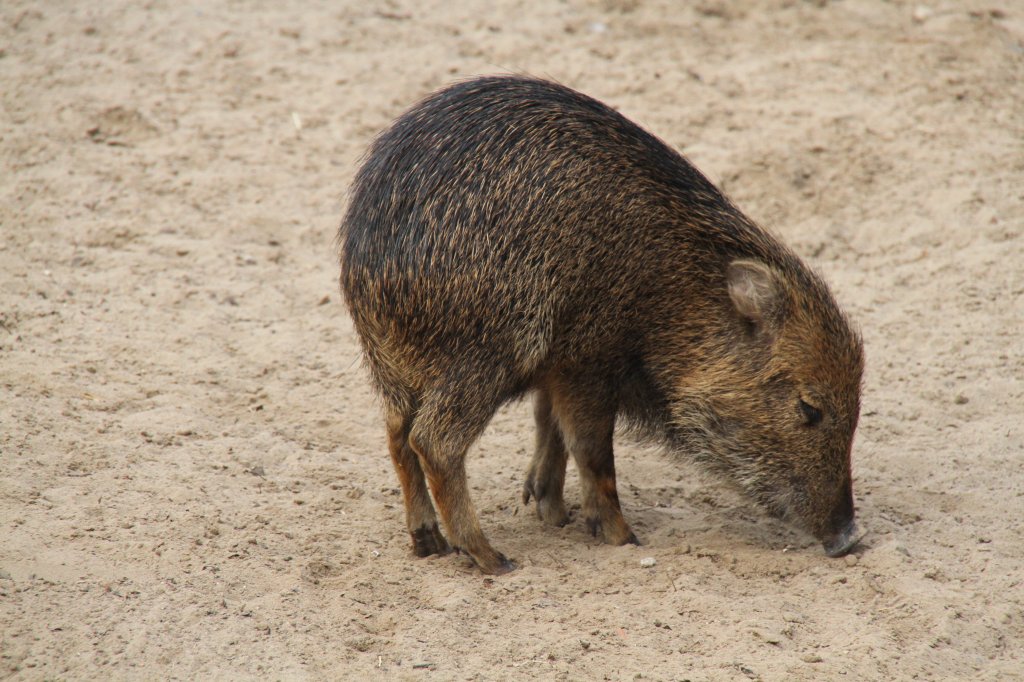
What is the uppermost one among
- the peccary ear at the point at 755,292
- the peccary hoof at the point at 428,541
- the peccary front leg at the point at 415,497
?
the peccary ear at the point at 755,292

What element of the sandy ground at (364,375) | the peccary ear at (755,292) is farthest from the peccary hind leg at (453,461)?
the peccary ear at (755,292)

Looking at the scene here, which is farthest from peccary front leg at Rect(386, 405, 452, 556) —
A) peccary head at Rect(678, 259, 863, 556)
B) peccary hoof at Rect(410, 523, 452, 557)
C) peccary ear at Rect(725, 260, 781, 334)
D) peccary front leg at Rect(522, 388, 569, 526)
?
peccary ear at Rect(725, 260, 781, 334)

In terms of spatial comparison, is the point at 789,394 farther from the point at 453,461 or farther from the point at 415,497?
the point at 415,497

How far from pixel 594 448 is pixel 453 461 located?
0.61m

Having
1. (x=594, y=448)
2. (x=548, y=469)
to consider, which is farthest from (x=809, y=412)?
(x=548, y=469)

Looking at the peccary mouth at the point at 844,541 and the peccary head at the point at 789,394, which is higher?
the peccary head at the point at 789,394

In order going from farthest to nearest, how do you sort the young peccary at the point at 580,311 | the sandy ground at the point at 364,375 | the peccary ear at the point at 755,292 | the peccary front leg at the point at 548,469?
the peccary front leg at the point at 548,469, the peccary ear at the point at 755,292, the young peccary at the point at 580,311, the sandy ground at the point at 364,375

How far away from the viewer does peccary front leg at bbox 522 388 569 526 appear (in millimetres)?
4652

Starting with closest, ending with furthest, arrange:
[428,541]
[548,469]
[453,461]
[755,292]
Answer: [453,461]
[755,292]
[428,541]
[548,469]

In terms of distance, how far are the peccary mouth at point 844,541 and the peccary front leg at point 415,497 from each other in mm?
1490

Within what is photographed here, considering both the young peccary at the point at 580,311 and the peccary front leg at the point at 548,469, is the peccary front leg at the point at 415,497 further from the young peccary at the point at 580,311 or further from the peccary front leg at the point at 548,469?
the peccary front leg at the point at 548,469

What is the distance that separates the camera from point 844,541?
4.30 meters

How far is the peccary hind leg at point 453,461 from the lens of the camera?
402 cm

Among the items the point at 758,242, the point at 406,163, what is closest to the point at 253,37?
the point at 406,163
